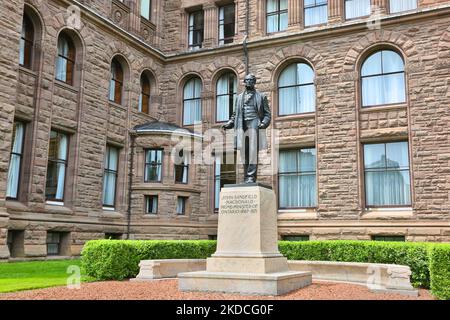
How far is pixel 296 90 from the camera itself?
79.2 feet

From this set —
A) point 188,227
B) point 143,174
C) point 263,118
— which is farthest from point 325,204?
point 263,118

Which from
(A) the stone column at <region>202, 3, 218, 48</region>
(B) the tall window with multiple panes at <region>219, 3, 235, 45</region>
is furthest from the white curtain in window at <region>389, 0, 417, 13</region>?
(A) the stone column at <region>202, 3, 218, 48</region>

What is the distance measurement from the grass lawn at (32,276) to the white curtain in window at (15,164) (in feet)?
11.2

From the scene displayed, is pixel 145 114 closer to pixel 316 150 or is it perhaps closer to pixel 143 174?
pixel 143 174

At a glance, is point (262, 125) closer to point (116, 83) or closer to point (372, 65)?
point (372, 65)

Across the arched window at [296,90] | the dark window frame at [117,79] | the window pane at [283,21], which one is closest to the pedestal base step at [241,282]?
the arched window at [296,90]

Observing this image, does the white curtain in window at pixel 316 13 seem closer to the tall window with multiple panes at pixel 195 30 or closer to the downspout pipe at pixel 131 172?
the tall window with multiple panes at pixel 195 30

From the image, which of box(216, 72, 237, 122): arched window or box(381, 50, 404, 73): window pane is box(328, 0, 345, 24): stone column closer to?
box(381, 50, 404, 73): window pane

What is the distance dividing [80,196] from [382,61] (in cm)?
1509

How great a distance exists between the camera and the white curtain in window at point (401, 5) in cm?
2212

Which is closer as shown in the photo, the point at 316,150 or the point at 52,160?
the point at 52,160

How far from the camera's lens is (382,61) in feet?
73.3

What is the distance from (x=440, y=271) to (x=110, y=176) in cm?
1621

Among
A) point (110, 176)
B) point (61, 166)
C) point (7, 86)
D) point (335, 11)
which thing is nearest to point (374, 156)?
point (335, 11)
